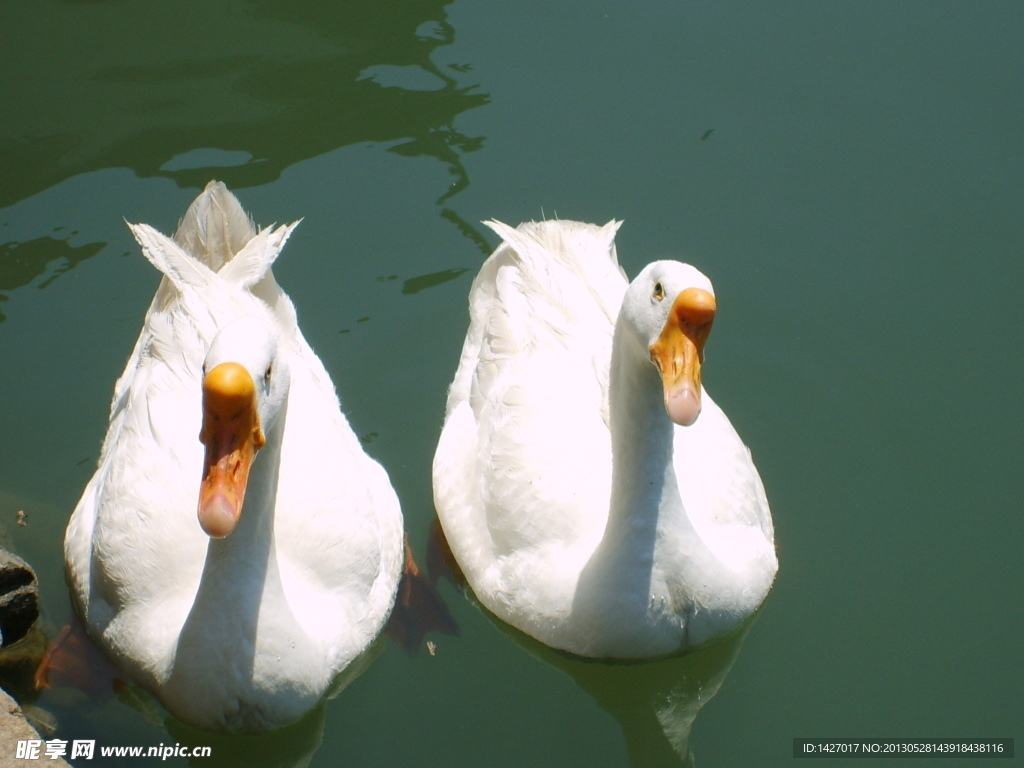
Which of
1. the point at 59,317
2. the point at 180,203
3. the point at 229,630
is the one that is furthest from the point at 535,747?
the point at 180,203

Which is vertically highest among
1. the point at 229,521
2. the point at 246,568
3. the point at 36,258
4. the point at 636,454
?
the point at 229,521

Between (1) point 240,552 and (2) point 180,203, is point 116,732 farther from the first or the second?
(2) point 180,203

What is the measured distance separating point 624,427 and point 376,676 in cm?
172

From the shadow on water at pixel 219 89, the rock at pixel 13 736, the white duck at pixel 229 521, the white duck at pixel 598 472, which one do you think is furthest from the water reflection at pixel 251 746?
the shadow on water at pixel 219 89

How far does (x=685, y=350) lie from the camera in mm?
3924

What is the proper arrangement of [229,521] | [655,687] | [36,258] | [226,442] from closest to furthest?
[229,521] < [226,442] < [655,687] < [36,258]

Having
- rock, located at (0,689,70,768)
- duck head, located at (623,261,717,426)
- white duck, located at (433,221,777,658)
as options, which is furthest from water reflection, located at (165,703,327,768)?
duck head, located at (623,261,717,426)

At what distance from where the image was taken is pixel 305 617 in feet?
15.5

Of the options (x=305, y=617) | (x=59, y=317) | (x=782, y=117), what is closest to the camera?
(x=305, y=617)

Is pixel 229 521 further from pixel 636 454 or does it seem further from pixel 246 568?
pixel 636 454

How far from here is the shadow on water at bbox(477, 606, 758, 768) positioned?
494cm

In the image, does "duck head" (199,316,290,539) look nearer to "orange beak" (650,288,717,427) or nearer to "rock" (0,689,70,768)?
"rock" (0,689,70,768)

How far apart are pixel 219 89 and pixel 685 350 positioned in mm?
5472

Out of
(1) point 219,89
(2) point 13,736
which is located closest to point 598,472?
(2) point 13,736
